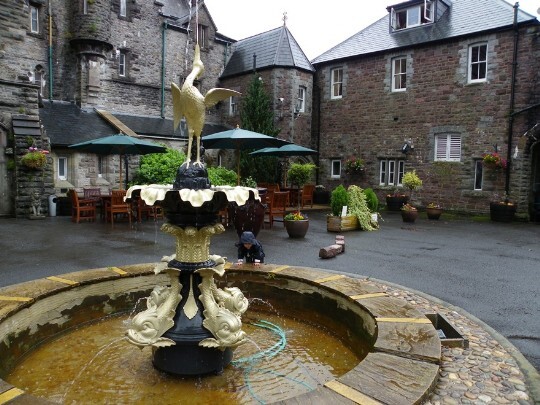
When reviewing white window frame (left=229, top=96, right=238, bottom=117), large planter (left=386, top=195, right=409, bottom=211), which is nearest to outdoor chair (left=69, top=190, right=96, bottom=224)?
large planter (left=386, top=195, right=409, bottom=211)

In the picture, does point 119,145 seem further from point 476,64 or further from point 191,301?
point 476,64

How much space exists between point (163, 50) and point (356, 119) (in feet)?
39.3

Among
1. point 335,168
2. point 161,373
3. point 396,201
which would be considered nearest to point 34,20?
point 335,168

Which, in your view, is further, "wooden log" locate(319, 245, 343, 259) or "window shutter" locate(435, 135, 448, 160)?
"window shutter" locate(435, 135, 448, 160)

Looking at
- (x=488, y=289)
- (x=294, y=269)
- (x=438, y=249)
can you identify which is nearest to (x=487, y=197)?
(x=438, y=249)

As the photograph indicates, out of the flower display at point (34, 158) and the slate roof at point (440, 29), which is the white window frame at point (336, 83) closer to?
the slate roof at point (440, 29)

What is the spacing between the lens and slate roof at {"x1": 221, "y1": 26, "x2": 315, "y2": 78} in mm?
23359

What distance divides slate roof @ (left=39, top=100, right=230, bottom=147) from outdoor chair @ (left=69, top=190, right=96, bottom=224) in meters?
3.59

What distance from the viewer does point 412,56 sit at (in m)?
19.6

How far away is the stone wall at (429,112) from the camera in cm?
1692

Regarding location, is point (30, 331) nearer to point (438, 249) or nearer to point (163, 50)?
point (438, 249)

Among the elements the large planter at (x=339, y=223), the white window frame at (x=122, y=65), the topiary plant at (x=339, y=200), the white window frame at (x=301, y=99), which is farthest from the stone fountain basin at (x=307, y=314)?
the white window frame at (x=122, y=65)

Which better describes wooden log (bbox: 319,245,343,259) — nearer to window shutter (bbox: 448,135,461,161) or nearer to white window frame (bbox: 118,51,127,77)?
window shutter (bbox: 448,135,461,161)

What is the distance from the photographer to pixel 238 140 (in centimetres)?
1288
